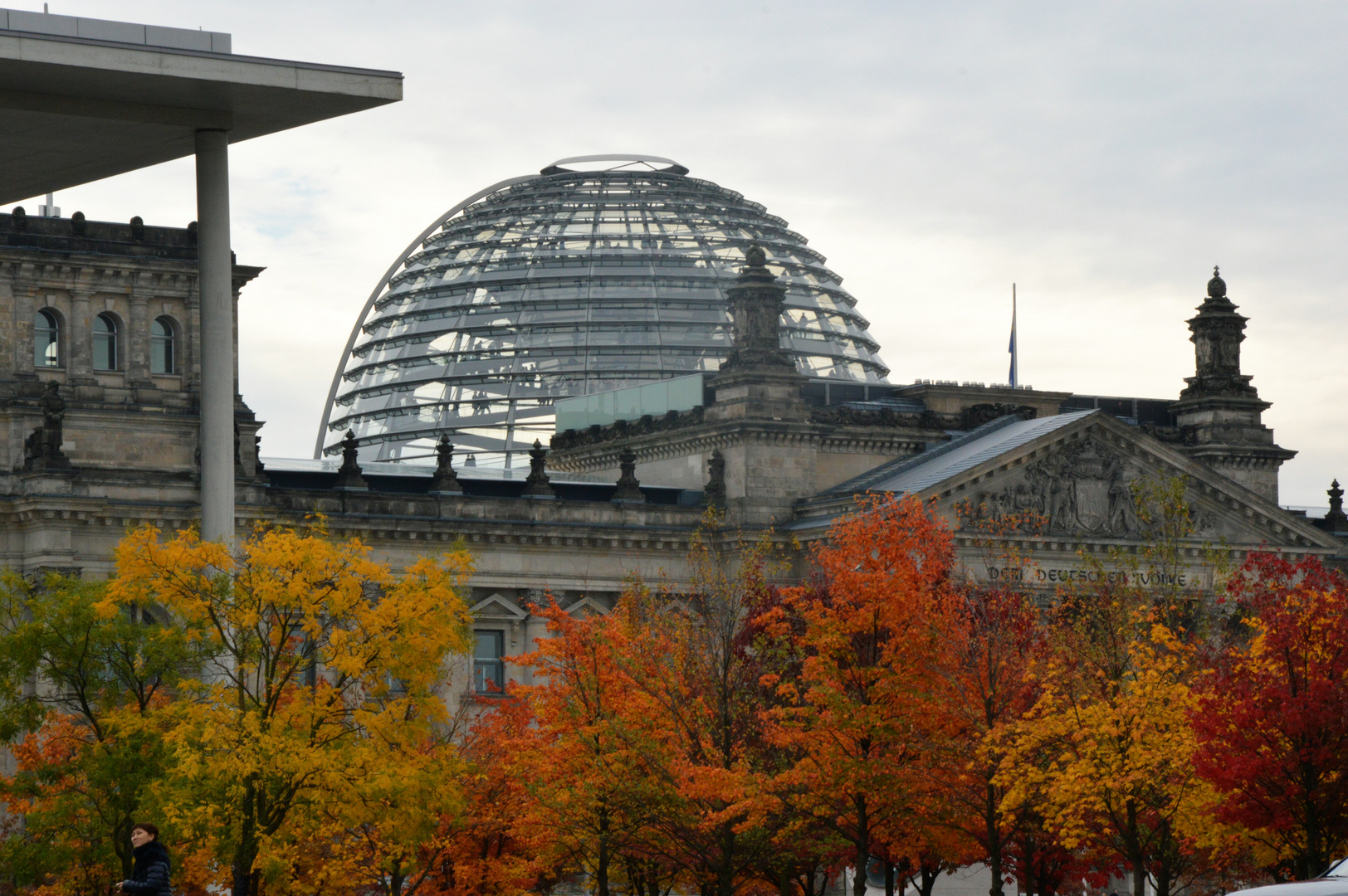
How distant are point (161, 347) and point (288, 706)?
2879 centimetres

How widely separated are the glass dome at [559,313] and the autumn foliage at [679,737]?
5084cm

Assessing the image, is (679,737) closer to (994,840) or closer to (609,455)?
(994,840)

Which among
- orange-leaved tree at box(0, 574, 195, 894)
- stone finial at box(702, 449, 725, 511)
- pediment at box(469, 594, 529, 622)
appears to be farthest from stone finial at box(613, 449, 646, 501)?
orange-leaved tree at box(0, 574, 195, 894)

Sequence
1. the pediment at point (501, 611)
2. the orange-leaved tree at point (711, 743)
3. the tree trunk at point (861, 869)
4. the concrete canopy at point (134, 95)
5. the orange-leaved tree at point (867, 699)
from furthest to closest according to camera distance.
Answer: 1. the pediment at point (501, 611)
2. the orange-leaved tree at point (867, 699)
3. the tree trunk at point (861, 869)
4. the orange-leaved tree at point (711, 743)
5. the concrete canopy at point (134, 95)

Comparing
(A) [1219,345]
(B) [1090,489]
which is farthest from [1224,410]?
(B) [1090,489]

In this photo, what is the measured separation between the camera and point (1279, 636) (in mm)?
43969

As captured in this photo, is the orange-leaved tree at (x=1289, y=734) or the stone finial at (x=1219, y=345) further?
the stone finial at (x=1219, y=345)

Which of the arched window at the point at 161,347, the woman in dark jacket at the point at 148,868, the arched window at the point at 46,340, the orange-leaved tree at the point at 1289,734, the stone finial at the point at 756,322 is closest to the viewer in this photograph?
the woman in dark jacket at the point at 148,868

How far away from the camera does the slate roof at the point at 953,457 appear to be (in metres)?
74.8

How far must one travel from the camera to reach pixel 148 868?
87.8 feet

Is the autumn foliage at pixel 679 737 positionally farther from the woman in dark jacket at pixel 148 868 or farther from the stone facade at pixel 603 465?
the stone facade at pixel 603 465

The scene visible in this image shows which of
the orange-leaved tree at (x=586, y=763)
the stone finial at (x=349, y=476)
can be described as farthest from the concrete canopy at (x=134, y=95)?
the stone finial at (x=349, y=476)

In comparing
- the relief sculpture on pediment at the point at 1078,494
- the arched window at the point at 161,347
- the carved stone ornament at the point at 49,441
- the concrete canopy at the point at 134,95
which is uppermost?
the concrete canopy at the point at 134,95

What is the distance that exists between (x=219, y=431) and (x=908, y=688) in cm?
1788
